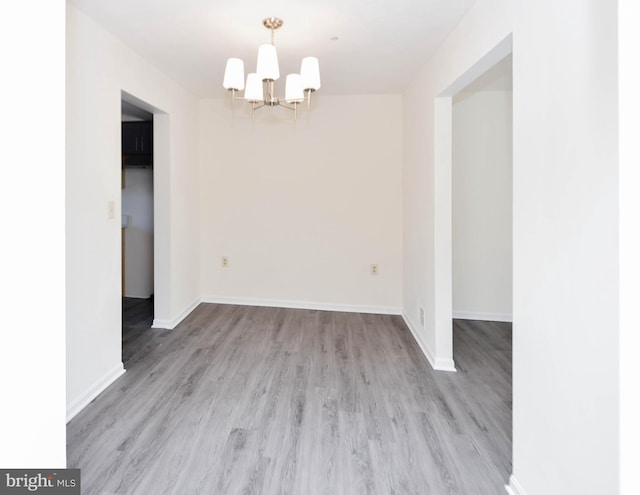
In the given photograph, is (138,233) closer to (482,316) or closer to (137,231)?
(137,231)

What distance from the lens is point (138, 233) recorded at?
4.33m

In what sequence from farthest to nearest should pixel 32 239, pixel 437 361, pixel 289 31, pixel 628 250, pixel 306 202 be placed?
pixel 306 202 → pixel 437 361 → pixel 289 31 → pixel 32 239 → pixel 628 250

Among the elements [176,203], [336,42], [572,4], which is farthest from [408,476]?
[176,203]

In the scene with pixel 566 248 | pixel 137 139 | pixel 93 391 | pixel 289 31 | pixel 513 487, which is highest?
pixel 289 31

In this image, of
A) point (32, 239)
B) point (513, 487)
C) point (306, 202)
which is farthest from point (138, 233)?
point (513, 487)

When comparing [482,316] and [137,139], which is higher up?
[137,139]

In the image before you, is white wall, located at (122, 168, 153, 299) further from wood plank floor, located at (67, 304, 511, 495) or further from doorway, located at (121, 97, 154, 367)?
wood plank floor, located at (67, 304, 511, 495)

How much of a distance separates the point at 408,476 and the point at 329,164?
3.05 metres

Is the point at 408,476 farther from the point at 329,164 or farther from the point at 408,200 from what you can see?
the point at 329,164

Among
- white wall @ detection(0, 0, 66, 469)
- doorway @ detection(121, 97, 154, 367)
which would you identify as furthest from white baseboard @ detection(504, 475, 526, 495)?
doorway @ detection(121, 97, 154, 367)

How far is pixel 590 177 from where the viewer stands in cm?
97

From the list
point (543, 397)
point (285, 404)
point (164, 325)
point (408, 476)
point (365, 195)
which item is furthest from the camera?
point (365, 195)

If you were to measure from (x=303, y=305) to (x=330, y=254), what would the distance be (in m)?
0.70

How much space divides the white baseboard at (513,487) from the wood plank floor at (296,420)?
0.13 ft
